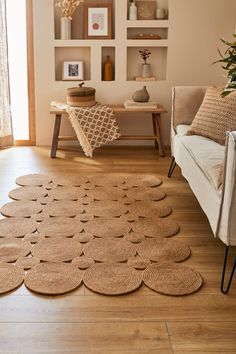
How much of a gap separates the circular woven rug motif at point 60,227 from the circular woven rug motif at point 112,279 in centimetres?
43

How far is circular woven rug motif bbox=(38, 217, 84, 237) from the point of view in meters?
2.74

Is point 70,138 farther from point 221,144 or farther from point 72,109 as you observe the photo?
point 221,144

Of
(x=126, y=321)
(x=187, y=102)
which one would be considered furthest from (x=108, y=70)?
(x=126, y=321)

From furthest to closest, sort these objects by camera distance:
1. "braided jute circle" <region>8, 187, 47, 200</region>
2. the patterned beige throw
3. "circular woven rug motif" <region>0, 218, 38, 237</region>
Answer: the patterned beige throw
"braided jute circle" <region>8, 187, 47, 200</region>
"circular woven rug motif" <region>0, 218, 38, 237</region>

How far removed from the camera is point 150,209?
10.3ft

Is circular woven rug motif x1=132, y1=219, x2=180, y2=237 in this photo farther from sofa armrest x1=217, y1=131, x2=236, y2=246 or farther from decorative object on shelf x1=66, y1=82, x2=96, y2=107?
decorative object on shelf x1=66, y1=82, x2=96, y2=107

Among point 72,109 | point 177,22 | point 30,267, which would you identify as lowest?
point 30,267

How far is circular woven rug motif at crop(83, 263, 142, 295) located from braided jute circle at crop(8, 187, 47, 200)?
109cm

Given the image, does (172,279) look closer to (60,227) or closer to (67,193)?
(60,227)

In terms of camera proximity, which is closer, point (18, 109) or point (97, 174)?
point (97, 174)

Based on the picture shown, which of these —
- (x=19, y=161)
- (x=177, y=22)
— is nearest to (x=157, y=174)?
(x=19, y=161)

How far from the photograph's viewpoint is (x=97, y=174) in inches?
Answer: 153

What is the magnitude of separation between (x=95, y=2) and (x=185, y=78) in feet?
3.77

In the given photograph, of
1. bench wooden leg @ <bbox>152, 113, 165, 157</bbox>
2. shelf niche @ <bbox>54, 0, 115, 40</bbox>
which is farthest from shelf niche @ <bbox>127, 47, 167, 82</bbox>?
bench wooden leg @ <bbox>152, 113, 165, 157</bbox>
